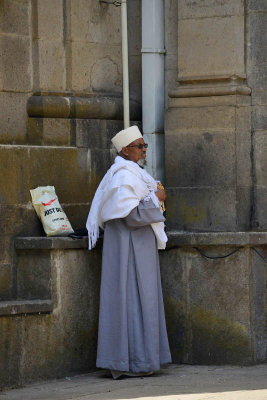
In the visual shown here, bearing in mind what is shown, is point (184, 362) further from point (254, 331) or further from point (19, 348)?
point (19, 348)

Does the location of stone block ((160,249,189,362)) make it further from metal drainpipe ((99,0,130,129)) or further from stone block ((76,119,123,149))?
metal drainpipe ((99,0,130,129))

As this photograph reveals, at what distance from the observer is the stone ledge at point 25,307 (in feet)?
27.9

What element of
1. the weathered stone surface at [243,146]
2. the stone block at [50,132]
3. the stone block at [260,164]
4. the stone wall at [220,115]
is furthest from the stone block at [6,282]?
the stone block at [260,164]

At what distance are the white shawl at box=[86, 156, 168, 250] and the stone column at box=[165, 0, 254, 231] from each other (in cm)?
60

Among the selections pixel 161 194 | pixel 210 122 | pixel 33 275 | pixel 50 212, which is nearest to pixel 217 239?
pixel 161 194

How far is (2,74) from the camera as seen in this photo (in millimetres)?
9039

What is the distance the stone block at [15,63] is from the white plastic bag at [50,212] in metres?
0.80

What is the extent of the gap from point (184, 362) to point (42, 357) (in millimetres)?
1200

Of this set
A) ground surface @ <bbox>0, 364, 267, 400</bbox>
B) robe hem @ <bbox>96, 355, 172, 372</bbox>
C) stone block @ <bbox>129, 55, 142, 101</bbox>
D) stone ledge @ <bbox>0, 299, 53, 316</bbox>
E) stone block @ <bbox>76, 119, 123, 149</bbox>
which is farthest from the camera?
stone block @ <bbox>129, 55, 142, 101</bbox>

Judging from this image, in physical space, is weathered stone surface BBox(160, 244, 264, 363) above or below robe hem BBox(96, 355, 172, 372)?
above

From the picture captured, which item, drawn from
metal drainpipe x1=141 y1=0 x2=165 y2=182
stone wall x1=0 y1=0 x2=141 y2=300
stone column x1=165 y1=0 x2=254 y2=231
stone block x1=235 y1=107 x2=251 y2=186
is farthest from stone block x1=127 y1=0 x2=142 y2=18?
stone block x1=235 y1=107 x2=251 y2=186

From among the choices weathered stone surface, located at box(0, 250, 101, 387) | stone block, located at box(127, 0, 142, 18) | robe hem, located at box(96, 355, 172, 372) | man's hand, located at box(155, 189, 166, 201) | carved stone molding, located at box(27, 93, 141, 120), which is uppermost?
stone block, located at box(127, 0, 142, 18)

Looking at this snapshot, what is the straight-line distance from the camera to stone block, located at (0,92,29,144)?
9.05 meters

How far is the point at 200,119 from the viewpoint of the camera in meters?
9.50
